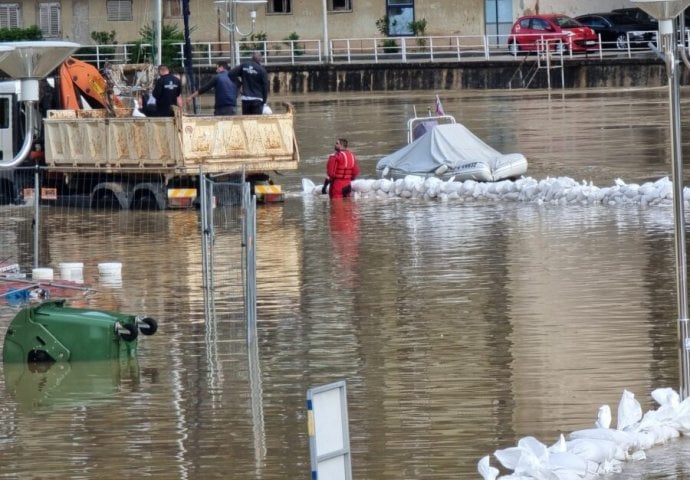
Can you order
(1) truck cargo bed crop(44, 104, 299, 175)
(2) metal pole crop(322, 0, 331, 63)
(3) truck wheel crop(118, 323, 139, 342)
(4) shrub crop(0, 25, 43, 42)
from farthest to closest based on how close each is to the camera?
1. (4) shrub crop(0, 25, 43, 42)
2. (2) metal pole crop(322, 0, 331, 63)
3. (1) truck cargo bed crop(44, 104, 299, 175)
4. (3) truck wheel crop(118, 323, 139, 342)

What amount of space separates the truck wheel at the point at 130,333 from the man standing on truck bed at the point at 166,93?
13.6 m

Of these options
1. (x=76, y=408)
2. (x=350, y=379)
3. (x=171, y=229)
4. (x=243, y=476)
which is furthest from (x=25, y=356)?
(x=171, y=229)

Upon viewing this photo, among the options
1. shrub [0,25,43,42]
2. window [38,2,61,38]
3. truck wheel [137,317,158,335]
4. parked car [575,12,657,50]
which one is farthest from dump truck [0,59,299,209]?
window [38,2,61,38]

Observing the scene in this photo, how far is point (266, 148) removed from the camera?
25672 millimetres

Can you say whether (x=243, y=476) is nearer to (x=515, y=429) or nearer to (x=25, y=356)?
(x=515, y=429)

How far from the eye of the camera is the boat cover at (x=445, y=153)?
27562 mm

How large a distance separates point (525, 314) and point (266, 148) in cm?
1075

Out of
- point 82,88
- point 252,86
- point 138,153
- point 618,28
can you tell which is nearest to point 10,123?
point 82,88

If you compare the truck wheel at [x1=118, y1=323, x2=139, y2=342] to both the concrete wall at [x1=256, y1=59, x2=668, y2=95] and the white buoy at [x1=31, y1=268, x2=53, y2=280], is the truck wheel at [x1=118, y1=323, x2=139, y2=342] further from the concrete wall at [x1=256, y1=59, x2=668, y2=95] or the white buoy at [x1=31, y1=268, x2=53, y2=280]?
the concrete wall at [x1=256, y1=59, x2=668, y2=95]

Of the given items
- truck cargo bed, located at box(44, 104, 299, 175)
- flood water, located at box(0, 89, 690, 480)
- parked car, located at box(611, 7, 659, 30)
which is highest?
parked car, located at box(611, 7, 659, 30)

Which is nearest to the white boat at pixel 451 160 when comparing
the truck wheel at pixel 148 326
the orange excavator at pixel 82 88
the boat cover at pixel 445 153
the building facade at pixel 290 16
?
the boat cover at pixel 445 153

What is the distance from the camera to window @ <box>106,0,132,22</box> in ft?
218

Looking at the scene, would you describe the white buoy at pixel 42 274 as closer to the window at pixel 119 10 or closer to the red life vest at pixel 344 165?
the red life vest at pixel 344 165

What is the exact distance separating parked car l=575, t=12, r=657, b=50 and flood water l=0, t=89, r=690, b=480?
109 feet
